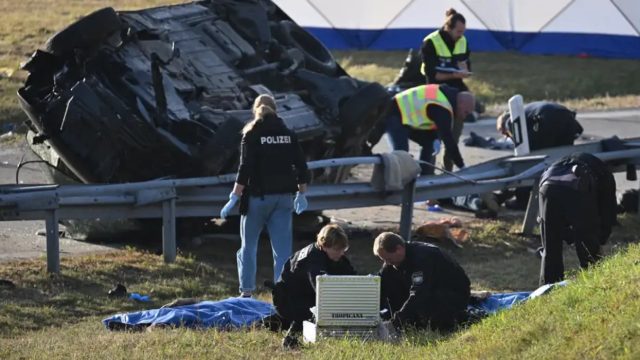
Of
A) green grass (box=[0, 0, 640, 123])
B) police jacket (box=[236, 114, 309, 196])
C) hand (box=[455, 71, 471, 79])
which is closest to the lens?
police jacket (box=[236, 114, 309, 196])

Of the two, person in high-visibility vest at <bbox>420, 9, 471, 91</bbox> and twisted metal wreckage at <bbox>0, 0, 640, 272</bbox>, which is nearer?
twisted metal wreckage at <bbox>0, 0, 640, 272</bbox>

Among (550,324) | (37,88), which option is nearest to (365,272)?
(37,88)

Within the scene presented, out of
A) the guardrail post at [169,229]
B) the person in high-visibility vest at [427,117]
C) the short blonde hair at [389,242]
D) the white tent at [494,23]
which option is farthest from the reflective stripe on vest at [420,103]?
the white tent at [494,23]

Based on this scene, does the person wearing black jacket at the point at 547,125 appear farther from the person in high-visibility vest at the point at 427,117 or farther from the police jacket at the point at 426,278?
the police jacket at the point at 426,278

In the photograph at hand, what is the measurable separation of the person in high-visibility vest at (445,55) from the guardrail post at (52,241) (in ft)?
18.4

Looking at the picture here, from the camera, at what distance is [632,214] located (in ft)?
49.0

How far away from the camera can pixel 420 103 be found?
47.8 feet

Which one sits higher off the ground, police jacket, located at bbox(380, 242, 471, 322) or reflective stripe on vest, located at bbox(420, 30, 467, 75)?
reflective stripe on vest, located at bbox(420, 30, 467, 75)

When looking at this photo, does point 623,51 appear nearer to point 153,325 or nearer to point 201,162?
point 201,162

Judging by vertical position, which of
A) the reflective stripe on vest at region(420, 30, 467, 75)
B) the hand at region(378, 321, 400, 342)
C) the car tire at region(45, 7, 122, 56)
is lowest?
the hand at region(378, 321, 400, 342)

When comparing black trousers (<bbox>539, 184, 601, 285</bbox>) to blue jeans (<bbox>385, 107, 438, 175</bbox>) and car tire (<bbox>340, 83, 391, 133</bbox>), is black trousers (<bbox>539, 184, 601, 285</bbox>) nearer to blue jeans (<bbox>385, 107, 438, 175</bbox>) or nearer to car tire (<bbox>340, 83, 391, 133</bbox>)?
car tire (<bbox>340, 83, 391, 133</bbox>)

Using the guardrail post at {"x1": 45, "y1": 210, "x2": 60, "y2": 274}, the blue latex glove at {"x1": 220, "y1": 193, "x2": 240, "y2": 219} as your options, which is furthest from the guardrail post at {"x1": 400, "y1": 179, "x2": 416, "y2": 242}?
the guardrail post at {"x1": 45, "y1": 210, "x2": 60, "y2": 274}

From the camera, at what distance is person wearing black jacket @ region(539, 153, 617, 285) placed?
34.1 feet

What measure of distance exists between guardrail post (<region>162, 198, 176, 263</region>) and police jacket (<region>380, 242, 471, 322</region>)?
3274mm
